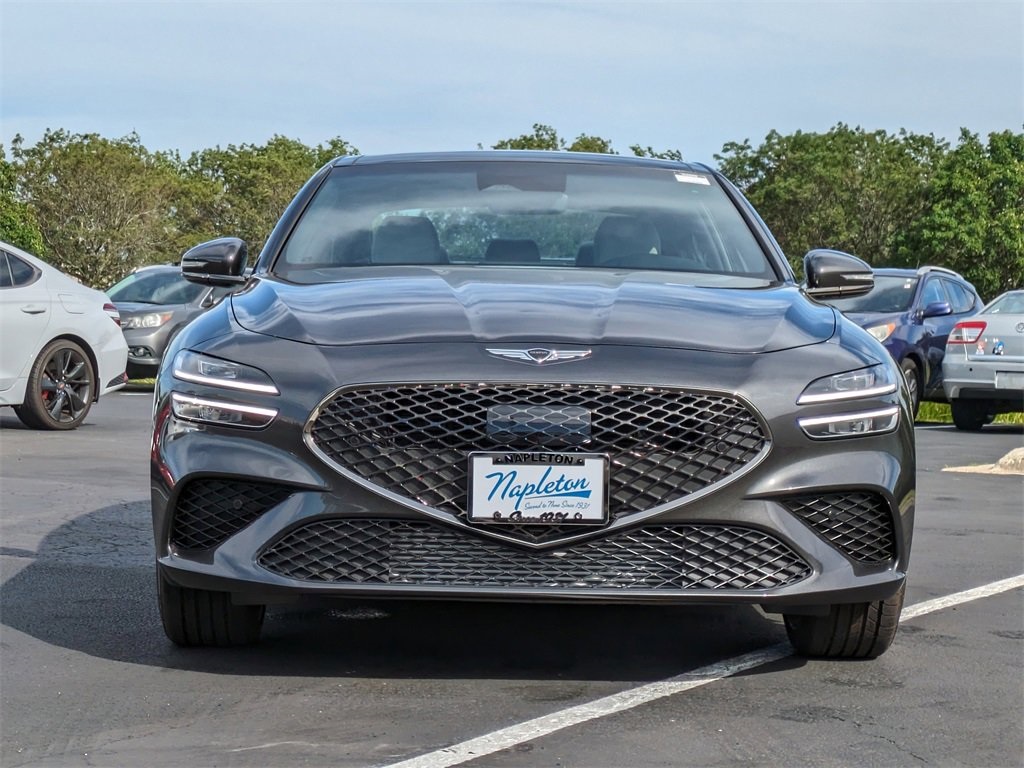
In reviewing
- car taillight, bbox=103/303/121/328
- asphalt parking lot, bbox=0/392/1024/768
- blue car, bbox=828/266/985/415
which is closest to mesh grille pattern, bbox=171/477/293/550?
asphalt parking lot, bbox=0/392/1024/768

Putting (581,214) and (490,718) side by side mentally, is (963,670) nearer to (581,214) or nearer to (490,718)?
(490,718)

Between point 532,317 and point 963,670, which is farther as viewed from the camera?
point 963,670

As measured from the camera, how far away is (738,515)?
168 inches

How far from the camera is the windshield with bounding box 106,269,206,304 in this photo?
794 inches

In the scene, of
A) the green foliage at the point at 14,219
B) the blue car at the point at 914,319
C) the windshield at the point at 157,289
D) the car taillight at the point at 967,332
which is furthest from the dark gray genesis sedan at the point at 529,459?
the green foliage at the point at 14,219

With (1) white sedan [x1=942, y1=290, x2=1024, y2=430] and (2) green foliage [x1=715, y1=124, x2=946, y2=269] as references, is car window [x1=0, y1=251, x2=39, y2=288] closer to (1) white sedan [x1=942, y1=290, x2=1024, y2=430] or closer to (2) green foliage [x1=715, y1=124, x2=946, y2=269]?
(1) white sedan [x1=942, y1=290, x2=1024, y2=430]

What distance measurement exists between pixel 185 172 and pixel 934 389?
243ft

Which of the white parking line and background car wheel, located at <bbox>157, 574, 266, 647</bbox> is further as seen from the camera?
background car wheel, located at <bbox>157, 574, 266, 647</bbox>

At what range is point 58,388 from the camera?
13297 millimetres

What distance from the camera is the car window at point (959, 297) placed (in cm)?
1895

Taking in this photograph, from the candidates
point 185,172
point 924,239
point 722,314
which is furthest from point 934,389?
point 185,172

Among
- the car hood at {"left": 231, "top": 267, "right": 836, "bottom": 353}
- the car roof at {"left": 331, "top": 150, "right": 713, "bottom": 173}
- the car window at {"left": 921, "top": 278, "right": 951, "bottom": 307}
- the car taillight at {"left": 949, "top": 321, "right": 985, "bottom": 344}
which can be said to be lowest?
the car taillight at {"left": 949, "top": 321, "right": 985, "bottom": 344}

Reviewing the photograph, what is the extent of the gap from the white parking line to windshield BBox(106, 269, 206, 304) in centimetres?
1589

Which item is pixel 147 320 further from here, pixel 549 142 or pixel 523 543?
pixel 549 142
